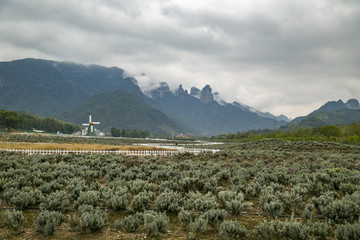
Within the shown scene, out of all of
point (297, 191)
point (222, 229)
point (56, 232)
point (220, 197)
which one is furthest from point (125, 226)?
point (297, 191)

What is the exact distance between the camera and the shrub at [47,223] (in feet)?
18.6

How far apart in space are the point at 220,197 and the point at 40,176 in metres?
8.01

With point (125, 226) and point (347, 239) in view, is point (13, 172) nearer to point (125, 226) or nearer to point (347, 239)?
point (125, 226)

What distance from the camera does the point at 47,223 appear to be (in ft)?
18.7

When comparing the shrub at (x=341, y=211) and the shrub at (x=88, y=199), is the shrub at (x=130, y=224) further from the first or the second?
the shrub at (x=341, y=211)

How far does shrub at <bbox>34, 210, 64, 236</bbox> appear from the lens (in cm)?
566

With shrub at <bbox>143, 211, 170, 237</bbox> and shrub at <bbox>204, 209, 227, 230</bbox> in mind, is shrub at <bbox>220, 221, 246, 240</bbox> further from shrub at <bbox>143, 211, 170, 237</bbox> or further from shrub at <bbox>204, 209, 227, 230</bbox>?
shrub at <bbox>143, 211, 170, 237</bbox>

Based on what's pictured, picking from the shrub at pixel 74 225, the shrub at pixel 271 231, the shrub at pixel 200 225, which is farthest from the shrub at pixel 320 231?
the shrub at pixel 74 225

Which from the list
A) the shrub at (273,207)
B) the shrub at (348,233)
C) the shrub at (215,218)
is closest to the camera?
the shrub at (348,233)

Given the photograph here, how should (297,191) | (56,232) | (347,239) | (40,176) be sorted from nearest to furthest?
(347,239) < (56,232) < (297,191) < (40,176)

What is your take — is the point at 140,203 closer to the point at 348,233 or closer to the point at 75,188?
the point at 75,188

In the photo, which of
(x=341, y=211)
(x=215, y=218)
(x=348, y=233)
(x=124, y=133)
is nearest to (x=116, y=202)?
(x=215, y=218)

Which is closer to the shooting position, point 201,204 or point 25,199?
point 201,204

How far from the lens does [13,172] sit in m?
11.1
